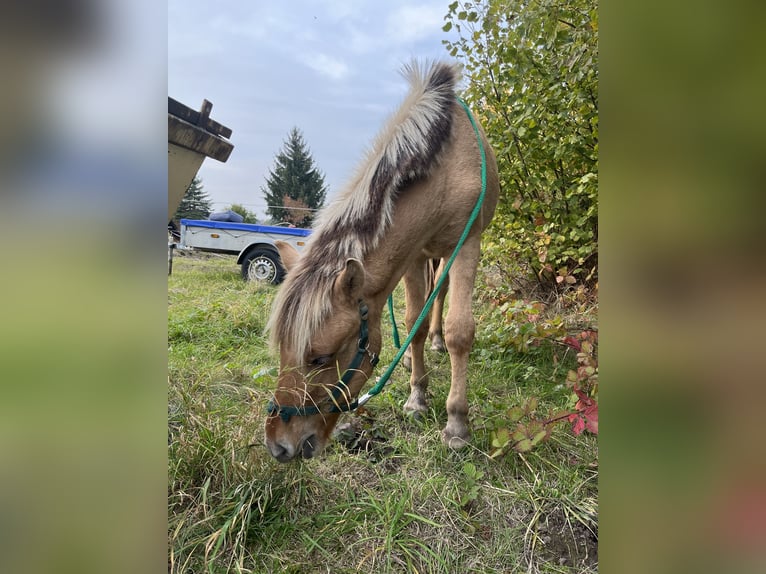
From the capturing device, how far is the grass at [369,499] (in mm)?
1400

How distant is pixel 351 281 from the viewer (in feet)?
5.93

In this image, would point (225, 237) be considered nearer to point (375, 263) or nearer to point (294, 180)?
point (375, 263)

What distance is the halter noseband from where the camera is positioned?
5.49ft

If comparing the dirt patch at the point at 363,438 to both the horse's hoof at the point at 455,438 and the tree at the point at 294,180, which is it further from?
the tree at the point at 294,180

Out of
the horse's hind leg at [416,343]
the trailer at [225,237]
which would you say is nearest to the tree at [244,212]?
the trailer at [225,237]

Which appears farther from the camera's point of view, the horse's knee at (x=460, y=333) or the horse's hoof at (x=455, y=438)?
the horse's knee at (x=460, y=333)

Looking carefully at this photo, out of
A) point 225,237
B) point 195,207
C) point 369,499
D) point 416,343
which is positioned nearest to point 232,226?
point 225,237

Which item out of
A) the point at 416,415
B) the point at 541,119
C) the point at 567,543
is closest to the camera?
the point at 567,543

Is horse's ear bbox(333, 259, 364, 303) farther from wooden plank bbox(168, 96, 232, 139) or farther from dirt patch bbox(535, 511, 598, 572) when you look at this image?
dirt patch bbox(535, 511, 598, 572)

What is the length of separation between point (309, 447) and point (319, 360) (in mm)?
416
